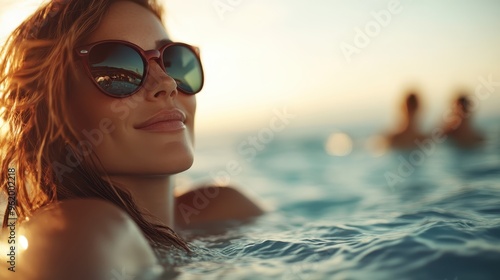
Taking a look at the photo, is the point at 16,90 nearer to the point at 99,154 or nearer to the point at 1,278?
the point at 99,154

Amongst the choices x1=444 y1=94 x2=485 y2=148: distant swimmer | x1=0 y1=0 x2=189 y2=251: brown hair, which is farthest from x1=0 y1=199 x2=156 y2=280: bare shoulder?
x1=444 y1=94 x2=485 y2=148: distant swimmer

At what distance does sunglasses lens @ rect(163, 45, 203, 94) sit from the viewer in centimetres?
245

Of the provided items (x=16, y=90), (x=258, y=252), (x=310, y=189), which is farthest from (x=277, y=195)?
(x=16, y=90)

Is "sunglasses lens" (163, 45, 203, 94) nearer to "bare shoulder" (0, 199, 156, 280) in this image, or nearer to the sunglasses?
the sunglasses

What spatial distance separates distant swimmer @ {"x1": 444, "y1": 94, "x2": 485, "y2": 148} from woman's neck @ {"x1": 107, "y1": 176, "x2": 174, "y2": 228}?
6.35m

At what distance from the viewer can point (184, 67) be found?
100 inches

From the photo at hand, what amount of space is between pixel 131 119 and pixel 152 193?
0.44 metres

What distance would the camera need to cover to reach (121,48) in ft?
7.38

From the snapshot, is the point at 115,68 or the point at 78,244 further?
the point at 115,68

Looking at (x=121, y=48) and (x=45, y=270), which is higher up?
(x=121, y=48)

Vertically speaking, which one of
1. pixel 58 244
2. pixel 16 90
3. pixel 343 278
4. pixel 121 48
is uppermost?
pixel 121 48

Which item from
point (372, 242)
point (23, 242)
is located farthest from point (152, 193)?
point (372, 242)

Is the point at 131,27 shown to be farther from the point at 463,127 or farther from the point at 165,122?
the point at 463,127

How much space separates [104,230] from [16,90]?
0.91m
